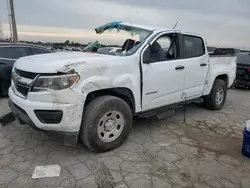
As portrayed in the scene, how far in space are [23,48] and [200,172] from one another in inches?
228

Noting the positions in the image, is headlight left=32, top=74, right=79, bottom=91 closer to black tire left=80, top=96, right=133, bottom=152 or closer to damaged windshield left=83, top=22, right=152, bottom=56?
black tire left=80, top=96, right=133, bottom=152

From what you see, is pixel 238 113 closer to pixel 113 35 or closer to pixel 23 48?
pixel 113 35

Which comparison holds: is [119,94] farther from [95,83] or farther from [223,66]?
[223,66]

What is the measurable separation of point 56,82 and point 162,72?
191 centimetres

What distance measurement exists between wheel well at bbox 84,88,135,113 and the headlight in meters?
0.43

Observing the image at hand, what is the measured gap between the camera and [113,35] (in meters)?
4.61

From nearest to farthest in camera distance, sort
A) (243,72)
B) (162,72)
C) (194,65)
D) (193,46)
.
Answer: (162,72) < (194,65) < (193,46) < (243,72)

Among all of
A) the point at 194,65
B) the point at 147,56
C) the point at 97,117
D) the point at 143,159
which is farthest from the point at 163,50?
the point at 143,159

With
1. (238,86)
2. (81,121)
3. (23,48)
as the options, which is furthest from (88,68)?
(238,86)

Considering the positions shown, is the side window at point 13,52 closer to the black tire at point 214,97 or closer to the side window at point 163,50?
the side window at point 163,50

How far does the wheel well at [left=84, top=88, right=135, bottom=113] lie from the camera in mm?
3344

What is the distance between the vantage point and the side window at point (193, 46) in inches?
185

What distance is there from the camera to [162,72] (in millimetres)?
4023

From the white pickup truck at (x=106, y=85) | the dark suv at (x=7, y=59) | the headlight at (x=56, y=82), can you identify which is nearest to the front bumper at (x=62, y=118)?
the white pickup truck at (x=106, y=85)
